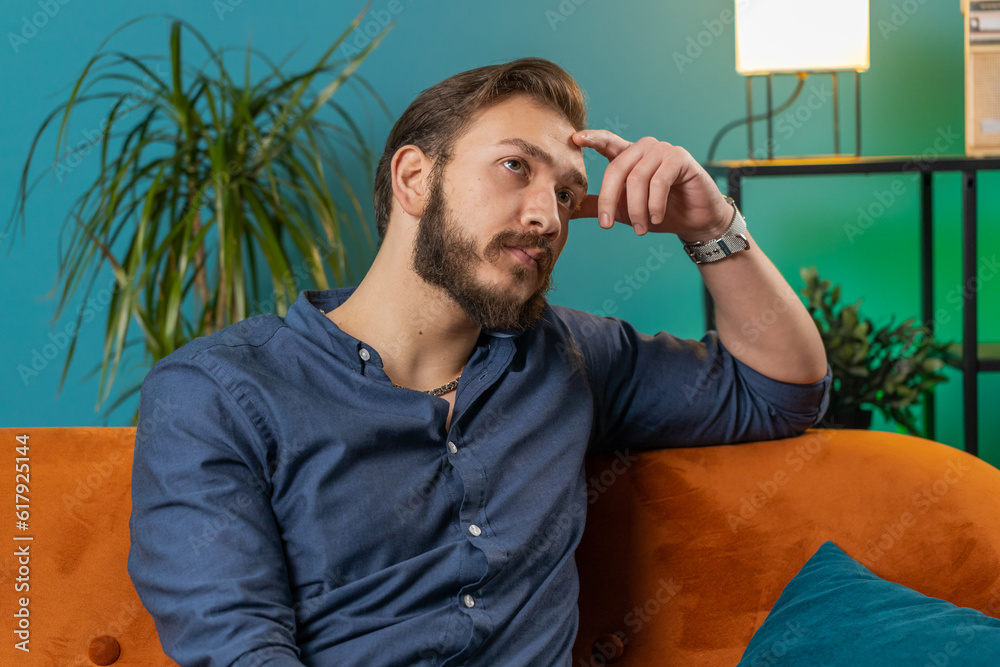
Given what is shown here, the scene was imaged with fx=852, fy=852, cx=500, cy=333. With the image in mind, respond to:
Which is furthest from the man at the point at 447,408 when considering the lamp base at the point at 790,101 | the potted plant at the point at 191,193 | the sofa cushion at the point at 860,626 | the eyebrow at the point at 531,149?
the lamp base at the point at 790,101

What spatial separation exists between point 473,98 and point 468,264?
0.23 metres

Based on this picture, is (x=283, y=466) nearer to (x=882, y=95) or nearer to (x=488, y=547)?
(x=488, y=547)

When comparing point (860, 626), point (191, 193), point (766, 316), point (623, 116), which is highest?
point (623, 116)

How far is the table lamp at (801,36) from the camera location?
194cm

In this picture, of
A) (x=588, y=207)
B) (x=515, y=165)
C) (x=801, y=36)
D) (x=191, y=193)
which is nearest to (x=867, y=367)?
(x=801, y=36)

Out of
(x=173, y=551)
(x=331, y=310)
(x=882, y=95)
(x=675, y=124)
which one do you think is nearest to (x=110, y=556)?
(x=173, y=551)

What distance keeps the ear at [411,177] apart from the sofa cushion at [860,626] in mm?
707

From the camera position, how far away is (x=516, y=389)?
1145 millimetres

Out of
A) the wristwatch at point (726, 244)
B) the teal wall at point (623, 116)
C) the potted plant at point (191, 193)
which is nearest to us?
the wristwatch at point (726, 244)

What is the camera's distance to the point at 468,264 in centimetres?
108

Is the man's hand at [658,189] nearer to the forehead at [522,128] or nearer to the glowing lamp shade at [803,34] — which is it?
the forehead at [522,128]

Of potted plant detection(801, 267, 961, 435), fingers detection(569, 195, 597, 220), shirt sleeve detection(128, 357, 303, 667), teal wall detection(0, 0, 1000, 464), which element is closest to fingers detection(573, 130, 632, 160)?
fingers detection(569, 195, 597, 220)

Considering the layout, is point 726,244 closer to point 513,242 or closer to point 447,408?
point 513,242

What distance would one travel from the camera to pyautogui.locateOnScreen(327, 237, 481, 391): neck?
110cm
